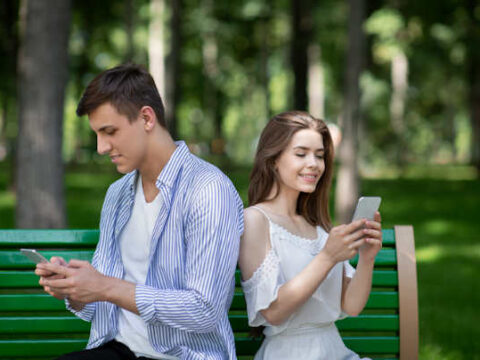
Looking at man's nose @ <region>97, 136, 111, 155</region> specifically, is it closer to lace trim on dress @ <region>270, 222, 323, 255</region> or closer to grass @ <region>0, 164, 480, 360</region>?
lace trim on dress @ <region>270, 222, 323, 255</region>

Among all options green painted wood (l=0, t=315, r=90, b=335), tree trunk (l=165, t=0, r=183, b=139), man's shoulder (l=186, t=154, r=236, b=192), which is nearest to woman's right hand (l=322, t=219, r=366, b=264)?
man's shoulder (l=186, t=154, r=236, b=192)

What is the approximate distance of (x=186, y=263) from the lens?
273cm

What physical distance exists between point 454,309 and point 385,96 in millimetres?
12501

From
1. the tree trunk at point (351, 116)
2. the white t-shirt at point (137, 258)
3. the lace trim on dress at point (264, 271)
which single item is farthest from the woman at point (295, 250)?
the tree trunk at point (351, 116)

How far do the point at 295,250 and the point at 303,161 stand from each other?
0.34 m

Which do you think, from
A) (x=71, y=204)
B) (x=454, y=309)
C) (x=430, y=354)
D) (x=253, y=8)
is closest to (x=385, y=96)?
(x=253, y=8)

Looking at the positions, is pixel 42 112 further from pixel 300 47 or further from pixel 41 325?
pixel 300 47

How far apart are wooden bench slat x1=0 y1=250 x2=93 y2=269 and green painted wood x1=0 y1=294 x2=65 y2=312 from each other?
5.0 inches

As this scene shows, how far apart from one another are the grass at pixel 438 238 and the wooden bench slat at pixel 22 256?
2.86 meters

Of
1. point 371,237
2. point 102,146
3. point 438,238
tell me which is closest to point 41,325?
point 102,146

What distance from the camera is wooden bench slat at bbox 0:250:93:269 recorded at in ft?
10.8

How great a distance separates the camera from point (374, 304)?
339 cm

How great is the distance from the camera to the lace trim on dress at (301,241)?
9.86ft

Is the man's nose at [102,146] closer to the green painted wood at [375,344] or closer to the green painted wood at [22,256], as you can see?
the green painted wood at [22,256]
